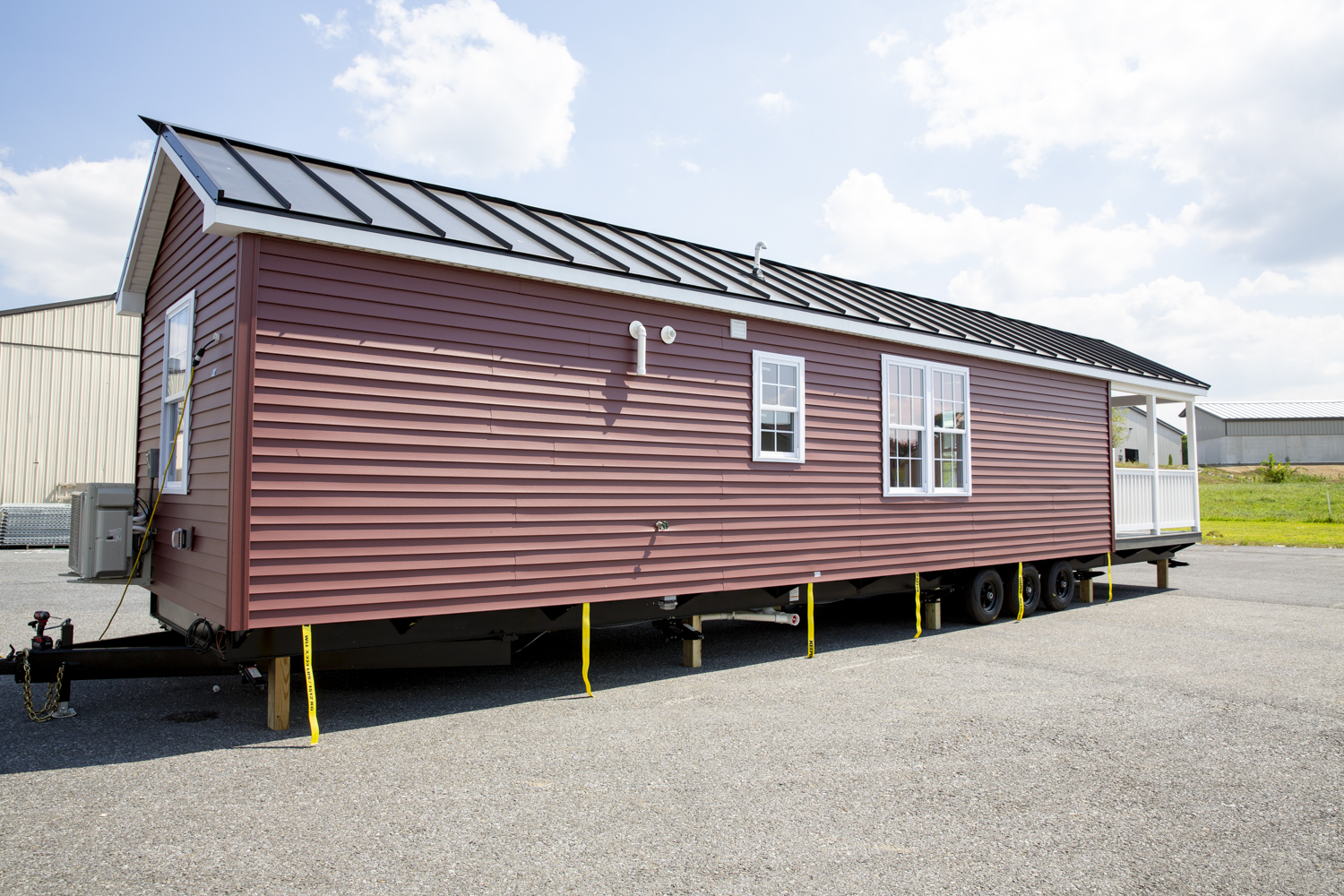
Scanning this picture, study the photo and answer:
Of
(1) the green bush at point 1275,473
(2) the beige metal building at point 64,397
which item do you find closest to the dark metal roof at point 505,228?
(2) the beige metal building at point 64,397

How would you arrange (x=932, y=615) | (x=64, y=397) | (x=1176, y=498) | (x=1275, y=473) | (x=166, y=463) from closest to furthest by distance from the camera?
1. (x=166, y=463)
2. (x=932, y=615)
3. (x=1176, y=498)
4. (x=64, y=397)
5. (x=1275, y=473)

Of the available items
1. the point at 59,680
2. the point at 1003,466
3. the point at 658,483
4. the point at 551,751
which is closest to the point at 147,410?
the point at 59,680

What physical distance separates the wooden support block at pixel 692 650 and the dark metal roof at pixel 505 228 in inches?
126

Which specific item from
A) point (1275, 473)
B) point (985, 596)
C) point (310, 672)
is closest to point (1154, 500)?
point (985, 596)

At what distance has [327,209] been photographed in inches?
229

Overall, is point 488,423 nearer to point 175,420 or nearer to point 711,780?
point 175,420

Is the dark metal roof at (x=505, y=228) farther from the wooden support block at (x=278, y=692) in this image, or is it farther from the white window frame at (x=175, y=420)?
the wooden support block at (x=278, y=692)

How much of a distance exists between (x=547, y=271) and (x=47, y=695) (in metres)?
5.17

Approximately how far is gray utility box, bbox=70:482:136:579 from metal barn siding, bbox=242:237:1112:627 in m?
1.88

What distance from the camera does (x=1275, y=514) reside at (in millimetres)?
29625

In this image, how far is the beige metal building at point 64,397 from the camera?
19188 mm

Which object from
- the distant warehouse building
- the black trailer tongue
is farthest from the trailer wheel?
the distant warehouse building

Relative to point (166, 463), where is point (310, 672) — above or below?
below

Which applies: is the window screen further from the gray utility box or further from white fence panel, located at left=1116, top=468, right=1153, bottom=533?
white fence panel, located at left=1116, top=468, right=1153, bottom=533
